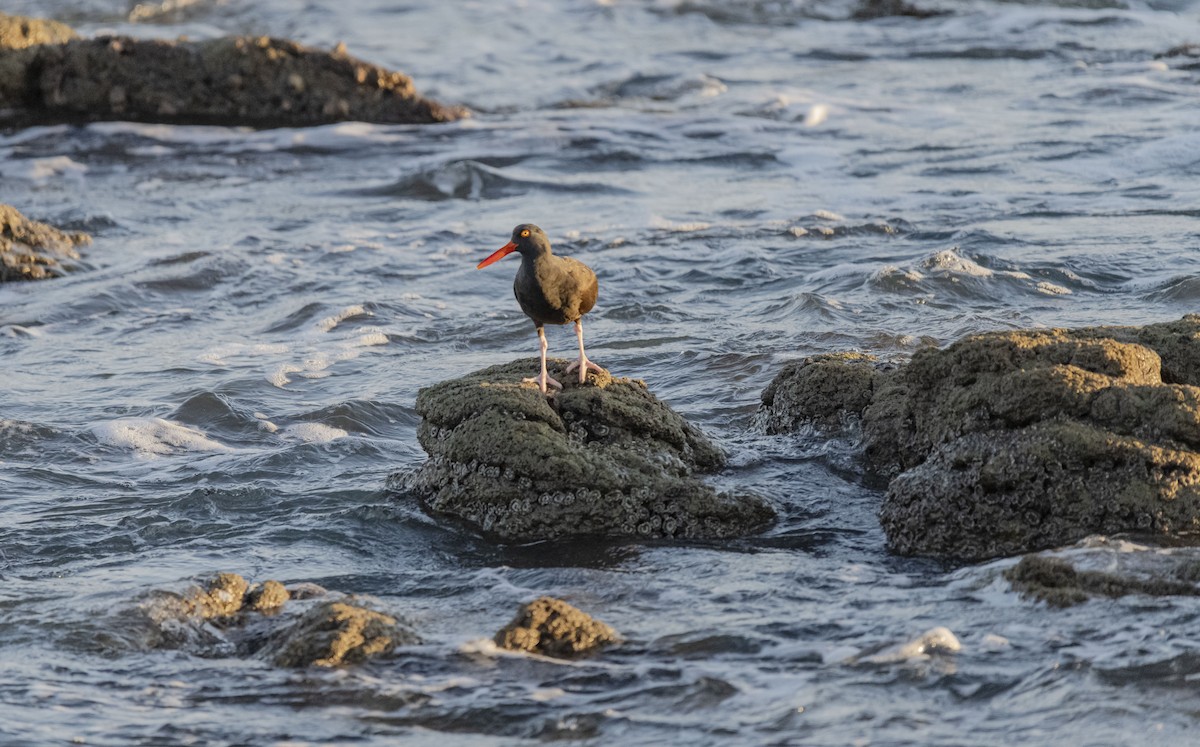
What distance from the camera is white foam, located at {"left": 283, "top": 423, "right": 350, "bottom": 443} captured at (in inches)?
299

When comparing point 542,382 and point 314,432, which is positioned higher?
point 542,382

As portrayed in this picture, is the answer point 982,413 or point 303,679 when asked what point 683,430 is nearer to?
point 982,413

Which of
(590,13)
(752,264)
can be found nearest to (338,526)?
(752,264)

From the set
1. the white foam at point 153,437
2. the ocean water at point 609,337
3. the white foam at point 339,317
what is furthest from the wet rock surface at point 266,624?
the white foam at point 339,317

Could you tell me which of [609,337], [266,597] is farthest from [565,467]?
[609,337]

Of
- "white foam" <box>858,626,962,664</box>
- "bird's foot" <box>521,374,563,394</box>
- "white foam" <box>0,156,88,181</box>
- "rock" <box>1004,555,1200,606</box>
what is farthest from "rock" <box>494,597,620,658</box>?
"white foam" <box>0,156,88,181</box>

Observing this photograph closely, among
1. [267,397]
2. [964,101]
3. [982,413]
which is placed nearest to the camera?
[982,413]

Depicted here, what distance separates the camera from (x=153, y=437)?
7688 millimetres

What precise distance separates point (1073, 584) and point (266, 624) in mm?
2905

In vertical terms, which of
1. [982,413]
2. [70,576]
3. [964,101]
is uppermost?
[964,101]

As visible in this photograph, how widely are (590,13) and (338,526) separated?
61.9 feet

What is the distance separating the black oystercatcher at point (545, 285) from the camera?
6.40 meters

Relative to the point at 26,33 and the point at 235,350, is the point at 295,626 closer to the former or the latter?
the point at 235,350

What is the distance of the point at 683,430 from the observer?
21.4 feet
